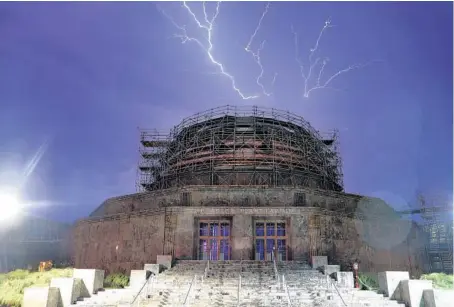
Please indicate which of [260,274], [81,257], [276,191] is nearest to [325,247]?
[276,191]

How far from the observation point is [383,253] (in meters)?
26.9

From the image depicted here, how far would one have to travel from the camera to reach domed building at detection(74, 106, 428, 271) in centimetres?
2477

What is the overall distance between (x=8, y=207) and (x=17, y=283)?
2805 cm

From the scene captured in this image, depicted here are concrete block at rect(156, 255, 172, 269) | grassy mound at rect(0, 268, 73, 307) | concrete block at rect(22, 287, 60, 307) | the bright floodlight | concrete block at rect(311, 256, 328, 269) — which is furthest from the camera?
the bright floodlight

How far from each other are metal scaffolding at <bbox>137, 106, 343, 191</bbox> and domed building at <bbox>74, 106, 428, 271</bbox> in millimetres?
79

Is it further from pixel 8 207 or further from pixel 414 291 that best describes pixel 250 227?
pixel 8 207

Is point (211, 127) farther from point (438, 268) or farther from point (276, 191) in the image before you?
point (438, 268)

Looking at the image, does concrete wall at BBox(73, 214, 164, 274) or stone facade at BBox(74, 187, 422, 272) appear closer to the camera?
stone facade at BBox(74, 187, 422, 272)

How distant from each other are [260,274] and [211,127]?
50.6 ft

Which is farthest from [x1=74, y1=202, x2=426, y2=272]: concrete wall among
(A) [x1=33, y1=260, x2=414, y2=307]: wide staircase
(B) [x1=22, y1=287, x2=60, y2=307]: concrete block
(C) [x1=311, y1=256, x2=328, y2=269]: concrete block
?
(B) [x1=22, y1=287, x2=60, y2=307]: concrete block

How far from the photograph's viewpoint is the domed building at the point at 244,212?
24.8m

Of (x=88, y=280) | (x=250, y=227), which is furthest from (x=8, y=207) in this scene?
(x=88, y=280)

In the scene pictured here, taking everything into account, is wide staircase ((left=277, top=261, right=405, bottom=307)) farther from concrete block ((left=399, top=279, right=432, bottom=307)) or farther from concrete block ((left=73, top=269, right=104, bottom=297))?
concrete block ((left=73, top=269, right=104, bottom=297))

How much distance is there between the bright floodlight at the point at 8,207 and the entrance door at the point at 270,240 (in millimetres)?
28833
